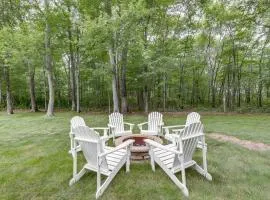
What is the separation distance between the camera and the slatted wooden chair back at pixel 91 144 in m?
2.64

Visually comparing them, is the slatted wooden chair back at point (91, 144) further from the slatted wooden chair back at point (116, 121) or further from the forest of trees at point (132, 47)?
the forest of trees at point (132, 47)

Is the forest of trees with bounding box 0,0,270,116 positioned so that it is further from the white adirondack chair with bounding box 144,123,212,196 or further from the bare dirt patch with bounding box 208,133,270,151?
the white adirondack chair with bounding box 144,123,212,196

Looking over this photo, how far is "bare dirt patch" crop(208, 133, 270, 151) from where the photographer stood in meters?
4.49

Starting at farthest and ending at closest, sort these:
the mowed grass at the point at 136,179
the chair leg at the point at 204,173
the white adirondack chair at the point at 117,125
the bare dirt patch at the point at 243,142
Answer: the white adirondack chair at the point at 117,125 → the bare dirt patch at the point at 243,142 → the chair leg at the point at 204,173 → the mowed grass at the point at 136,179

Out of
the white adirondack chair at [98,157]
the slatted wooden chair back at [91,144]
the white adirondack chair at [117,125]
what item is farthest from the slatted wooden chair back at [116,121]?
the slatted wooden chair back at [91,144]

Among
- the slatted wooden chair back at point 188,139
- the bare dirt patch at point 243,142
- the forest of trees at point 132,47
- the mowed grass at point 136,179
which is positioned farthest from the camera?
the forest of trees at point 132,47

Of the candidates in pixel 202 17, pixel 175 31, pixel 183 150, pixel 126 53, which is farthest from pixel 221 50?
pixel 183 150

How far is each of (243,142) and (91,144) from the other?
4.12m

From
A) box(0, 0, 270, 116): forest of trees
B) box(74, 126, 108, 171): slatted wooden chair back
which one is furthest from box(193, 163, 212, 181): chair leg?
box(0, 0, 270, 116): forest of trees

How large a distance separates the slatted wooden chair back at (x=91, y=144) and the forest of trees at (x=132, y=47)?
229 inches

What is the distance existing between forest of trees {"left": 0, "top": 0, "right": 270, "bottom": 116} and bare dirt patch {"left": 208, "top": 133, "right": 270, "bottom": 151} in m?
4.82

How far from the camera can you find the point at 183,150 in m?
2.79

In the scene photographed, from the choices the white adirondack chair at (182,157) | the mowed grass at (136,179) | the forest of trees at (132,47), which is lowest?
the mowed grass at (136,179)

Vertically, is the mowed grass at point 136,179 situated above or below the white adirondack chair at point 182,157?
below
